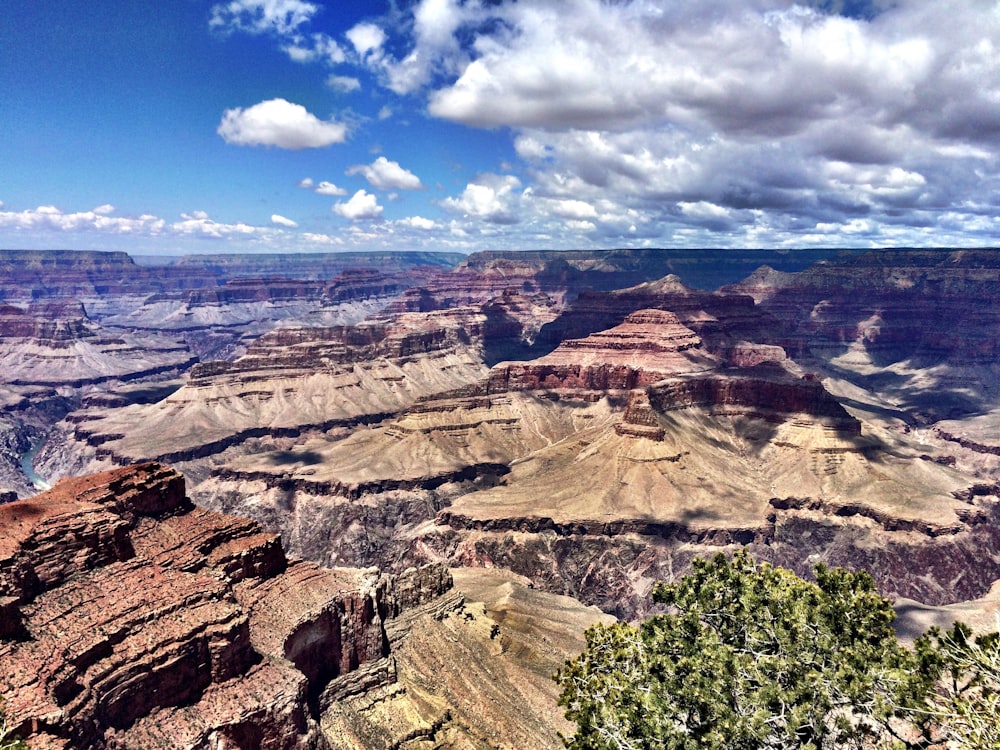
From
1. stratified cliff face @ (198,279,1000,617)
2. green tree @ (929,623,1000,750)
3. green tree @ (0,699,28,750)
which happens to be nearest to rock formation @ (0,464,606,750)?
green tree @ (0,699,28,750)

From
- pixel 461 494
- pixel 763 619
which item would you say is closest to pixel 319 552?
pixel 461 494

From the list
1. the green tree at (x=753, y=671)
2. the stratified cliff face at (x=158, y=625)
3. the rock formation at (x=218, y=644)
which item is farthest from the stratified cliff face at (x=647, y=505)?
the green tree at (x=753, y=671)

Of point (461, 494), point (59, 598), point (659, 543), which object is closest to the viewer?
point (59, 598)

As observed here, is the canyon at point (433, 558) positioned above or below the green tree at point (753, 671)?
below

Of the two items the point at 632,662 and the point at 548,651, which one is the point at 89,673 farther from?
the point at 548,651

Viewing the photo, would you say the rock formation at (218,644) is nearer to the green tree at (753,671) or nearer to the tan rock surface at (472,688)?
the tan rock surface at (472,688)

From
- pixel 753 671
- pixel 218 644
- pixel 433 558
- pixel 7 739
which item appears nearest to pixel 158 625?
pixel 218 644

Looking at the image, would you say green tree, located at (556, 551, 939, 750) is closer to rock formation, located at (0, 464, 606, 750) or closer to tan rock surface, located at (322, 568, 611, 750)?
tan rock surface, located at (322, 568, 611, 750)
